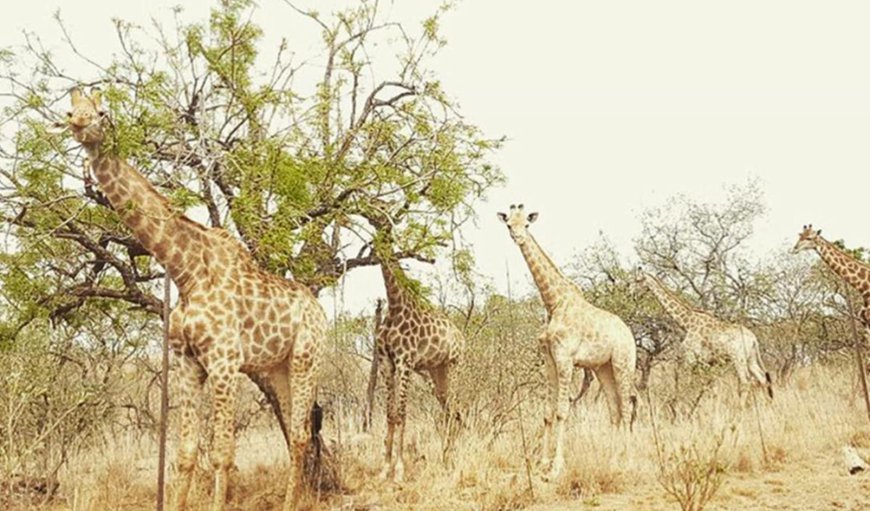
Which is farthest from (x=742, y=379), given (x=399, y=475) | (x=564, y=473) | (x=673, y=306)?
(x=399, y=475)

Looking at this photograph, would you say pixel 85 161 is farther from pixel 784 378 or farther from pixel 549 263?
pixel 784 378

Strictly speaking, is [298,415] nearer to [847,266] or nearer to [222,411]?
[222,411]

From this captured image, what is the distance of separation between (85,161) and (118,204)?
1.67 feet

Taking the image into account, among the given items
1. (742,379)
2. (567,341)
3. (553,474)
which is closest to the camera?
(553,474)

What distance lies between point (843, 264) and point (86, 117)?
11.8 meters

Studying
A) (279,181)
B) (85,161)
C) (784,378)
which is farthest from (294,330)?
(784,378)

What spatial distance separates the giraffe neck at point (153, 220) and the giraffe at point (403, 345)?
277 centimetres

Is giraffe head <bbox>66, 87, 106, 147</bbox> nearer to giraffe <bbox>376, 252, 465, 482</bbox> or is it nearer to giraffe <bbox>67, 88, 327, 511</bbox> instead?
giraffe <bbox>67, 88, 327, 511</bbox>

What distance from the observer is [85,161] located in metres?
6.74

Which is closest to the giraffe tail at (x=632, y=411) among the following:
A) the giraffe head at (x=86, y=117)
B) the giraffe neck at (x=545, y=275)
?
the giraffe neck at (x=545, y=275)

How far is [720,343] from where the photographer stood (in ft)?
44.6

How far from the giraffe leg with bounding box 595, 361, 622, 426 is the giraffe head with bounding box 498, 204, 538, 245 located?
236cm

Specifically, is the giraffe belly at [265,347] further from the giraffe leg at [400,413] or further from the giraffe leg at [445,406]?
the giraffe leg at [445,406]

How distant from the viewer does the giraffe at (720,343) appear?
13.4 m
